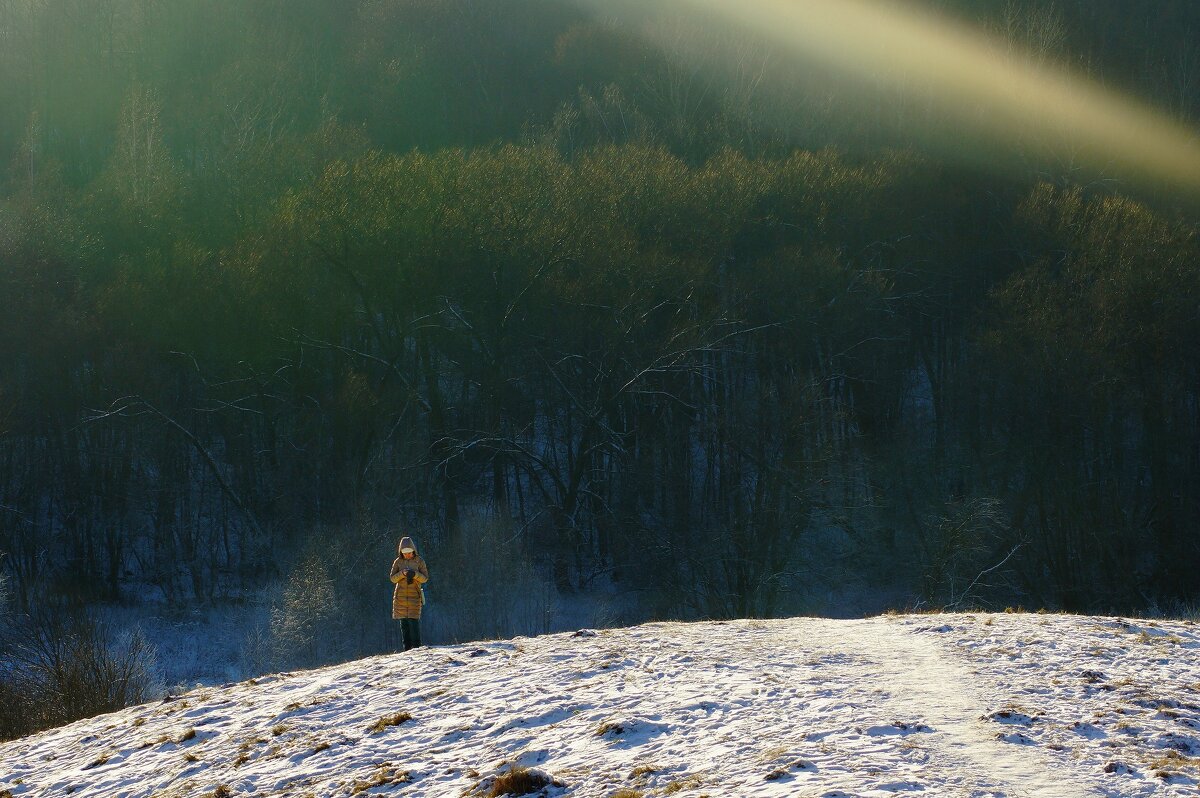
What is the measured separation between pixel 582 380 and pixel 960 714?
102 feet

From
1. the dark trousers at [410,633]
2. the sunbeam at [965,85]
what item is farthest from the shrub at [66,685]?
the sunbeam at [965,85]

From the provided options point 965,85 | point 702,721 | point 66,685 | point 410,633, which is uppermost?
point 965,85

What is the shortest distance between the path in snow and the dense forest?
19240mm

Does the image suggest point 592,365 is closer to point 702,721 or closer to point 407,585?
point 407,585

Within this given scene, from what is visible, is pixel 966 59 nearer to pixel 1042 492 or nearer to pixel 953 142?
pixel 953 142

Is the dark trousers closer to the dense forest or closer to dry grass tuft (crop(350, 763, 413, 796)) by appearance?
dry grass tuft (crop(350, 763, 413, 796))

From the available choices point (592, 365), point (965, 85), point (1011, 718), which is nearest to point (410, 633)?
point (1011, 718)

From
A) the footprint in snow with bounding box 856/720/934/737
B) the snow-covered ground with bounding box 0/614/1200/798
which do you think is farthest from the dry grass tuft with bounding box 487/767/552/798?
the footprint in snow with bounding box 856/720/934/737

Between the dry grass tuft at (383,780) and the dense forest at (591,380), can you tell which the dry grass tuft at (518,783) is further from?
the dense forest at (591,380)

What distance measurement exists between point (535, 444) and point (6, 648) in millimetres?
18880

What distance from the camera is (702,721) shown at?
9.57 m

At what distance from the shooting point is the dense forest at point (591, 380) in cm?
3572

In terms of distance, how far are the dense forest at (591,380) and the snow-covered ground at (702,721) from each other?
1825 centimetres

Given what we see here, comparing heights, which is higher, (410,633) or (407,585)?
(407,585)
